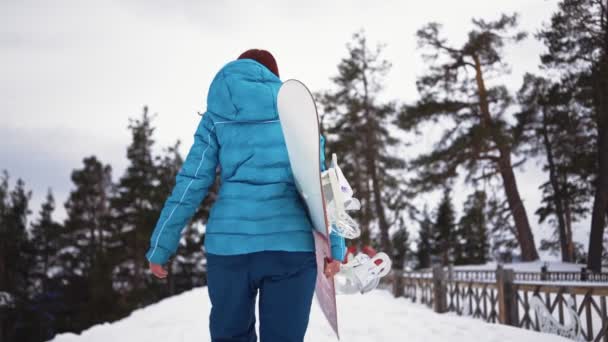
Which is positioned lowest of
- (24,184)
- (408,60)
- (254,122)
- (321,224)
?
(321,224)

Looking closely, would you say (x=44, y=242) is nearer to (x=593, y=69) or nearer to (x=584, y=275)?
(x=584, y=275)

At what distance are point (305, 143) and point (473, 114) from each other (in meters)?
15.7

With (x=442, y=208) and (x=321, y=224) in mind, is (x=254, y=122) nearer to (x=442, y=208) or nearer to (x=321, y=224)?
(x=321, y=224)

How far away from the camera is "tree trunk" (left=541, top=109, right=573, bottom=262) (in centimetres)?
916

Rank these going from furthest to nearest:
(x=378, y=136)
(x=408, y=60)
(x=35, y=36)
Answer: (x=378, y=136), (x=408, y=60), (x=35, y=36)

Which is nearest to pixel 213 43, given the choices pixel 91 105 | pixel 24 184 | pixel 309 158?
pixel 91 105

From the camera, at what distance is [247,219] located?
158 cm

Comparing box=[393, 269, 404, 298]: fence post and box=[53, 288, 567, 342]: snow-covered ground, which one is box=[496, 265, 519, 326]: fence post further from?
box=[393, 269, 404, 298]: fence post

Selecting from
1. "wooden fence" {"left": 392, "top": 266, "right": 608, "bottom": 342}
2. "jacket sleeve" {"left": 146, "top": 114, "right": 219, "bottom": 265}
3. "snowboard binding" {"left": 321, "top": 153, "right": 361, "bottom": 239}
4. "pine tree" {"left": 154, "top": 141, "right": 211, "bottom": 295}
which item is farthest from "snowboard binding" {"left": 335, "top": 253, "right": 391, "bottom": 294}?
"pine tree" {"left": 154, "top": 141, "right": 211, "bottom": 295}

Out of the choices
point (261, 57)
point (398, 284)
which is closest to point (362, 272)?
point (261, 57)

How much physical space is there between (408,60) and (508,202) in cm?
813

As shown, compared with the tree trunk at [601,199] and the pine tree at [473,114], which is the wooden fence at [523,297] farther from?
the pine tree at [473,114]

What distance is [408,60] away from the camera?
19.2m

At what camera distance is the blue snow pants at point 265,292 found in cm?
155
